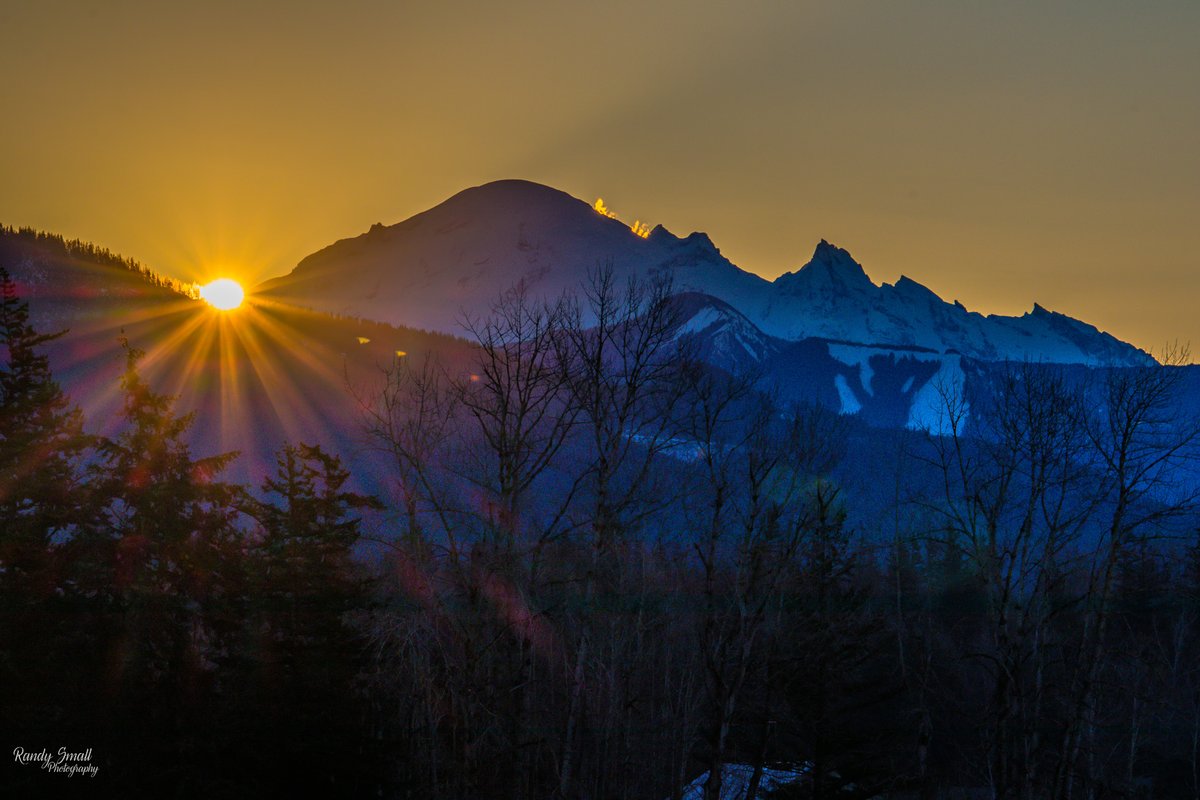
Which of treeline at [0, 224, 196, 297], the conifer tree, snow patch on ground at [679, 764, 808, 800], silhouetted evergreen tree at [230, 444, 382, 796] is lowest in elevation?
snow patch on ground at [679, 764, 808, 800]

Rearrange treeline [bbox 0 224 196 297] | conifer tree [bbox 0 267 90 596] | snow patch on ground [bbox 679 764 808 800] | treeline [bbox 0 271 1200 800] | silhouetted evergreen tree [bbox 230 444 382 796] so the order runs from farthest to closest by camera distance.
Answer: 1. treeline [bbox 0 224 196 297]
2. snow patch on ground [bbox 679 764 808 800]
3. silhouetted evergreen tree [bbox 230 444 382 796]
4. conifer tree [bbox 0 267 90 596]
5. treeline [bbox 0 271 1200 800]

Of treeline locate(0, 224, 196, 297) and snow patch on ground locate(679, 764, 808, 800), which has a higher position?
treeline locate(0, 224, 196, 297)

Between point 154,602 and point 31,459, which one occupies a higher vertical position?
point 31,459

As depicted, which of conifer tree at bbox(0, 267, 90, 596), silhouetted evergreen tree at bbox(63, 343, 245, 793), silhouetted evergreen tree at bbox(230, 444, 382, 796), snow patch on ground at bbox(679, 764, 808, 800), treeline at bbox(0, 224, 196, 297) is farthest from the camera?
treeline at bbox(0, 224, 196, 297)

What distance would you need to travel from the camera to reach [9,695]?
18.6 metres

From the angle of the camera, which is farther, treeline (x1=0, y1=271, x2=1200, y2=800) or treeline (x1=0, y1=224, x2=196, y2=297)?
treeline (x1=0, y1=224, x2=196, y2=297)

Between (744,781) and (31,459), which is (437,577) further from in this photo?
(744,781)

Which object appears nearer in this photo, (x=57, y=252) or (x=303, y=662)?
(x=303, y=662)

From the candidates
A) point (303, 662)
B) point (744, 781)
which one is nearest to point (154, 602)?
point (303, 662)

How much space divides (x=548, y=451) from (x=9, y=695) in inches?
474

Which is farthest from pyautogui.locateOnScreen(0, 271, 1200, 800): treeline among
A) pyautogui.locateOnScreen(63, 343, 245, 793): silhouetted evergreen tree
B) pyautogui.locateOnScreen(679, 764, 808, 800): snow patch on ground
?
pyautogui.locateOnScreen(679, 764, 808, 800): snow patch on ground

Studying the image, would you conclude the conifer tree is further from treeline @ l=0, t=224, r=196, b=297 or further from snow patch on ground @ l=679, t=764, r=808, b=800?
treeline @ l=0, t=224, r=196, b=297

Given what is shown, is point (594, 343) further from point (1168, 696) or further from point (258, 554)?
point (1168, 696)

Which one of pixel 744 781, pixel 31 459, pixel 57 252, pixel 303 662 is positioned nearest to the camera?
pixel 31 459
